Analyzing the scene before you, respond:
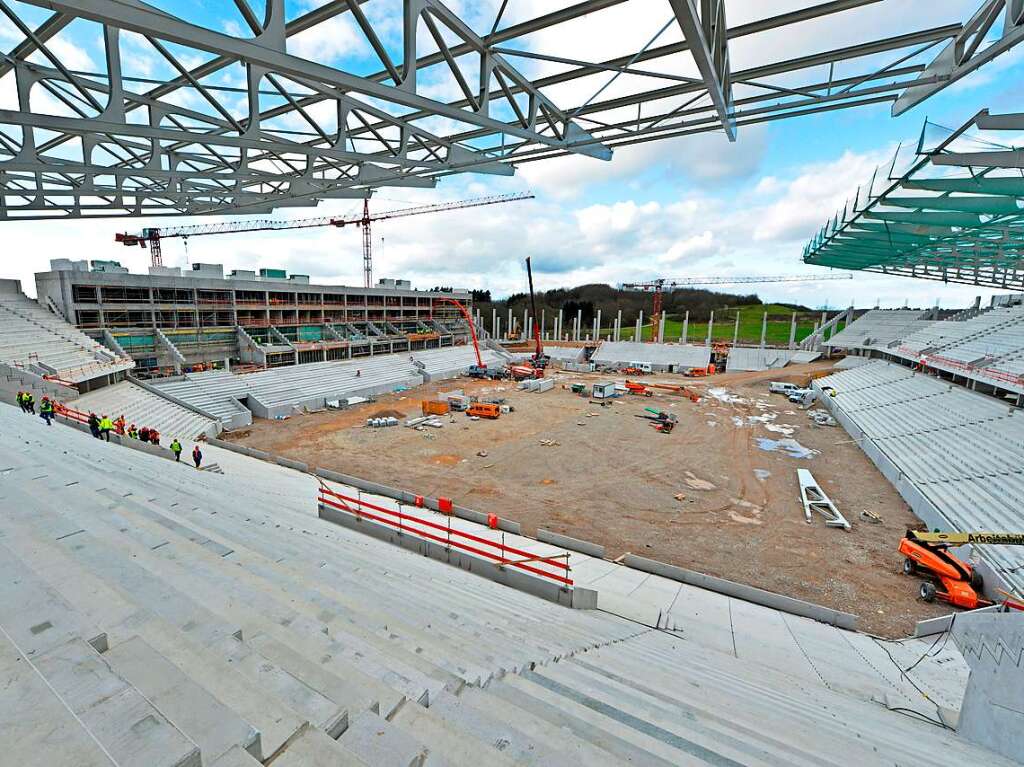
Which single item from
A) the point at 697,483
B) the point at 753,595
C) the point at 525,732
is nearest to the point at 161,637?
the point at 525,732

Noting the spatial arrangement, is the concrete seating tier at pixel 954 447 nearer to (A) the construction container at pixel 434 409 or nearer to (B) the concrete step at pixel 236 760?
(B) the concrete step at pixel 236 760

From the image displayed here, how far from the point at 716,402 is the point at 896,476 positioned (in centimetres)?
1494

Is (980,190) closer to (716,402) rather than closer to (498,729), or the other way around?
(716,402)

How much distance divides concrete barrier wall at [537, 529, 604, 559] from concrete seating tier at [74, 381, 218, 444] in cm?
1623

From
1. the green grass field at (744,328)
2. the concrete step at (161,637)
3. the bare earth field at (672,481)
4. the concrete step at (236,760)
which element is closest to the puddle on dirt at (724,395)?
the bare earth field at (672,481)

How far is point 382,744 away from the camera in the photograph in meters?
2.24

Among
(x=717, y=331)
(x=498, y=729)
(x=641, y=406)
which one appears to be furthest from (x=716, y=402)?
(x=717, y=331)

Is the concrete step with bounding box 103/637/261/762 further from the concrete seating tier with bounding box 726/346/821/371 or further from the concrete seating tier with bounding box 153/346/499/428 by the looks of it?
the concrete seating tier with bounding box 726/346/821/371

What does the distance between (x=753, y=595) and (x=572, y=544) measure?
3.99 metres

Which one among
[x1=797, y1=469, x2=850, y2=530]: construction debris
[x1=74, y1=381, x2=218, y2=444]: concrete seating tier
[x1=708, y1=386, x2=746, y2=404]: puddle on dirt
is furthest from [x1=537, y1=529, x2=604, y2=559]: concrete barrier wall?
[x1=708, y1=386, x2=746, y2=404]: puddle on dirt

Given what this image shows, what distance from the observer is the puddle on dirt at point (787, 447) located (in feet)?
65.5

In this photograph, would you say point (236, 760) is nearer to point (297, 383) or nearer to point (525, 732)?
point (525, 732)

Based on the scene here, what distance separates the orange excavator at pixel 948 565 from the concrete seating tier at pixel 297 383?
28.0m

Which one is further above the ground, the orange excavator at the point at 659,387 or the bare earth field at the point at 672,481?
the orange excavator at the point at 659,387
